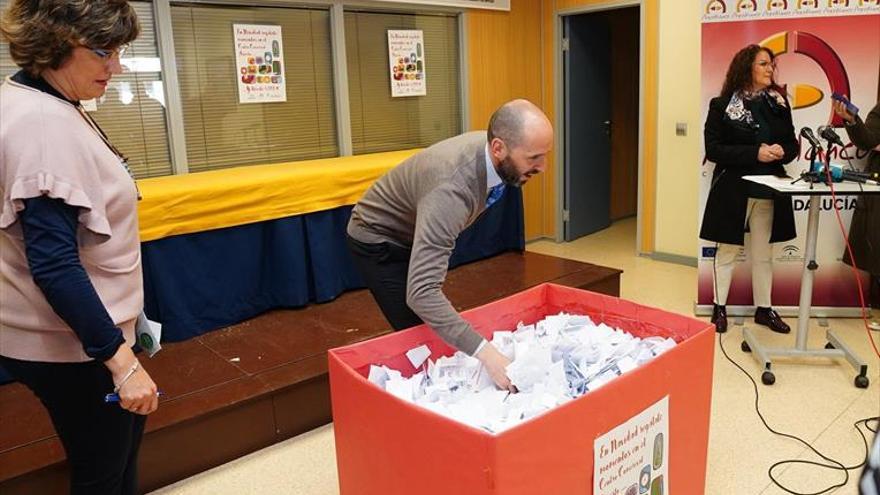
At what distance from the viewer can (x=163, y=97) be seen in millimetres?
3727

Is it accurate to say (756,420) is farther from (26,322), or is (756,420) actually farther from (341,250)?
(26,322)

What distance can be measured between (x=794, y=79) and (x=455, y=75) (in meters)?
2.41

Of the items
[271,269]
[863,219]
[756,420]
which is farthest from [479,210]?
[863,219]

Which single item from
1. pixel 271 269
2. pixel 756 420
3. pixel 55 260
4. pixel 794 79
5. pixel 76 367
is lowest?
pixel 756 420

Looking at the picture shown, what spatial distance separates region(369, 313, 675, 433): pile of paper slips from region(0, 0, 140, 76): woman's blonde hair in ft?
3.22

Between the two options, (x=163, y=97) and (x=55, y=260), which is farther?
(x=163, y=97)

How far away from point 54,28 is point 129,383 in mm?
646

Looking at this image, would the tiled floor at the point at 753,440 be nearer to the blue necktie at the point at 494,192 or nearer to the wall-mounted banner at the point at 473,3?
the blue necktie at the point at 494,192

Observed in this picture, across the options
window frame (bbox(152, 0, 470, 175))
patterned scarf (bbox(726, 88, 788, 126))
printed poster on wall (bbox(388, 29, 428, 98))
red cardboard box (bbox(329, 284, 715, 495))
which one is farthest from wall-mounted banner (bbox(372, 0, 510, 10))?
red cardboard box (bbox(329, 284, 715, 495))

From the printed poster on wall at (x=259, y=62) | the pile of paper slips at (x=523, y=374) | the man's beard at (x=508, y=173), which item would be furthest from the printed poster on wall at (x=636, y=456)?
the printed poster on wall at (x=259, y=62)

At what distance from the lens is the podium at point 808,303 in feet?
8.97

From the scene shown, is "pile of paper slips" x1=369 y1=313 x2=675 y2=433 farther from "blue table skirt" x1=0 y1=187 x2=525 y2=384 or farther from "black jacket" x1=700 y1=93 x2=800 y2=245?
"black jacket" x1=700 y1=93 x2=800 y2=245

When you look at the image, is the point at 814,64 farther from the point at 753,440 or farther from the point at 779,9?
the point at 753,440

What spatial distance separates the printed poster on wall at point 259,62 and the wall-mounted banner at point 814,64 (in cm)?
249
